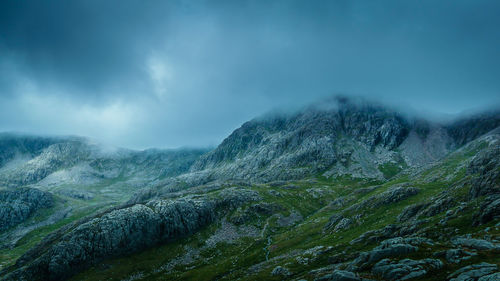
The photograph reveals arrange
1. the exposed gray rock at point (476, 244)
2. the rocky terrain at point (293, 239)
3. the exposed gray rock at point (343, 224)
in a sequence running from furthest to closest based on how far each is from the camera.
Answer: the exposed gray rock at point (343, 224) < the rocky terrain at point (293, 239) < the exposed gray rock at point (476, 244)

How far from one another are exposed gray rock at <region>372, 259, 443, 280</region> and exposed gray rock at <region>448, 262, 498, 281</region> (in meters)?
3.18

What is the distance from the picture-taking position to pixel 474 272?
23.8 meters

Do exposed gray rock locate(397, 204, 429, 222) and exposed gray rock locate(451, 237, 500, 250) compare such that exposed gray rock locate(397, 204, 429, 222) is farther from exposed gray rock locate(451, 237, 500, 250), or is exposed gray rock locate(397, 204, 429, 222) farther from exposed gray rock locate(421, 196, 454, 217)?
exposed gray rock locate(451, 237, 500, 250)

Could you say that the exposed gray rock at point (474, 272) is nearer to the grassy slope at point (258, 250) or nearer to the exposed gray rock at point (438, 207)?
the grassy slope at point (258, 250)

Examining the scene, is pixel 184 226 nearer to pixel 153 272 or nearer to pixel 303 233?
pixel 153 272

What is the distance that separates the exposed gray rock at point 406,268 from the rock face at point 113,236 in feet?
318

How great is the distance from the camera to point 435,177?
427ft

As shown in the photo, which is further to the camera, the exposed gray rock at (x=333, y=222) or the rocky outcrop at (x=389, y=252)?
the exposed gray rock at (x=333, y=222)

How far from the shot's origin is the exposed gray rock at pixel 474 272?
23.1 meters

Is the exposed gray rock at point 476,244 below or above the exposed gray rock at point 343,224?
above

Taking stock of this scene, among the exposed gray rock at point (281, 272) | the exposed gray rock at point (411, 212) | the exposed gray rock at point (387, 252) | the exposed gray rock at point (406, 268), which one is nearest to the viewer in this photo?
the exposed gray rock at point (406, 268)

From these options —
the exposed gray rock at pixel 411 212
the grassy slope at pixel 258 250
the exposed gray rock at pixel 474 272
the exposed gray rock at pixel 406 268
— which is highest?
the exposed gray rock at pixel 474 272

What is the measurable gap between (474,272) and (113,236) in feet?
364

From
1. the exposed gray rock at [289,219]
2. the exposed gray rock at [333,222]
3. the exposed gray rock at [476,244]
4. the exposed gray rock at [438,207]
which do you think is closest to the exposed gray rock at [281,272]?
the exposed gray rock at [476,244]
